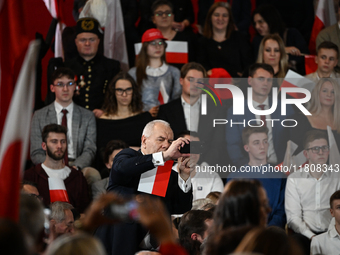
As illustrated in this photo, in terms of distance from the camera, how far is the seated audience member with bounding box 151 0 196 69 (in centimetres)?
701

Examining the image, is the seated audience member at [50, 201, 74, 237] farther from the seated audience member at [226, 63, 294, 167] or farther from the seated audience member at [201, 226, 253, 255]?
the seated audience member at [201, 226, 253, 255]

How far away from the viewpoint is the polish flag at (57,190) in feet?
Result: 17.2

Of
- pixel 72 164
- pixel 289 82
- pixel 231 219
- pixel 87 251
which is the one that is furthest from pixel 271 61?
pixel 87 251

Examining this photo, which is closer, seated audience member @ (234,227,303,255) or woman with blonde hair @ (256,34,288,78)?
seated audience member @ (234,227,303,255)

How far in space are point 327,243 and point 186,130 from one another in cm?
181

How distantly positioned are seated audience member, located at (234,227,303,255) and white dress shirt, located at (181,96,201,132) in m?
4.04

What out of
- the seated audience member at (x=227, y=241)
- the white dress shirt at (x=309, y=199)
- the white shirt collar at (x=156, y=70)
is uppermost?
the white shirt collar at (x=156, y=70)

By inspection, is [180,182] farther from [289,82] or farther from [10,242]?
[289,82]

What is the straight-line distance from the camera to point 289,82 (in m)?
6.35

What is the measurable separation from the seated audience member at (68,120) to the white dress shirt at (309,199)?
6.90 feet

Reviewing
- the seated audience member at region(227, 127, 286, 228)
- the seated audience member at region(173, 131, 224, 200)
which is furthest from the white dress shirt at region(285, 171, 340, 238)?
the seated audience member at region(173, 131, 224, 200)

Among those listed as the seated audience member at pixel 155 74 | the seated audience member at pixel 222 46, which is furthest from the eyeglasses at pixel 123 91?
the seated audience member at pixel 222 46

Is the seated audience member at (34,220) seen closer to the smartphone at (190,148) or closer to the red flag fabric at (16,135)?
the red flag fabric at (16,135)

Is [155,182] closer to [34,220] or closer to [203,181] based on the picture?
[203,181]
